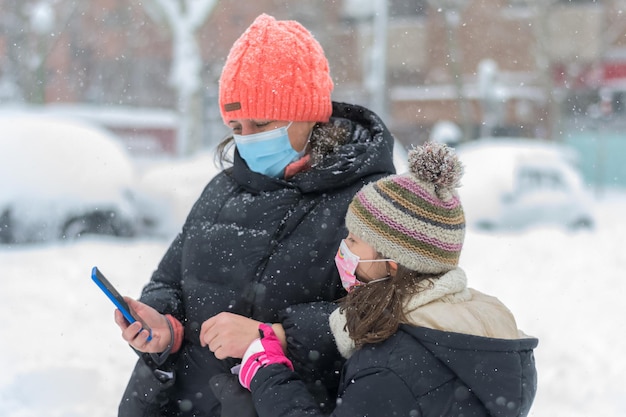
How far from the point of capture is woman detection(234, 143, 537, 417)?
1807 mm

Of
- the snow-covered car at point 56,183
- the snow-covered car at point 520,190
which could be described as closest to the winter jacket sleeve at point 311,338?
the snow-covered car at point 56,183

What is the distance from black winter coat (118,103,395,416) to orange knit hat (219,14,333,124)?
113 mm

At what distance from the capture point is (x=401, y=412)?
178 cm

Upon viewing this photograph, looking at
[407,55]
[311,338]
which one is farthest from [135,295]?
[407,55]

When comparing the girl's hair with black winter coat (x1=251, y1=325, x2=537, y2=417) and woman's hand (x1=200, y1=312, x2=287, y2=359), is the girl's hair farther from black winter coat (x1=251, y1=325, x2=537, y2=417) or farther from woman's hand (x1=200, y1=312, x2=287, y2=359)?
woman's hand (x1=200, y1=312, x2=287, y2=359)

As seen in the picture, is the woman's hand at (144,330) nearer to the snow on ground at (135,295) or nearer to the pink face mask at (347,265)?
the pink face mask at (347,265)

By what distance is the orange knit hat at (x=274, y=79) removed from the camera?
7.86 feet

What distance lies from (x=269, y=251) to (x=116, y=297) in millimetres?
443

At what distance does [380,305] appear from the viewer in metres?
1.90

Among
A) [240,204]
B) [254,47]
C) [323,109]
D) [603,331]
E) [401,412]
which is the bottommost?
[603,331]

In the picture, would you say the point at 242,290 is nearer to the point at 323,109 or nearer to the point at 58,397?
the point at 323,109

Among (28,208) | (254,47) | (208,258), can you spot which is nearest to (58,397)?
(208,258)

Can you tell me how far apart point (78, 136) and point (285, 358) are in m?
8.33

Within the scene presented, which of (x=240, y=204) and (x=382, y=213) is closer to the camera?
(x=382, y=213)
